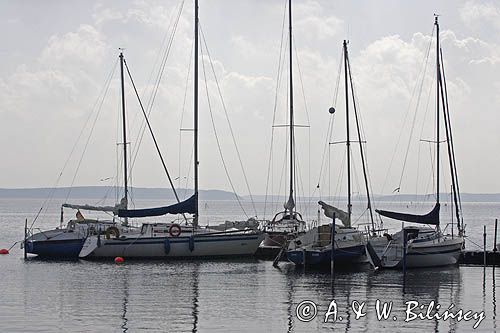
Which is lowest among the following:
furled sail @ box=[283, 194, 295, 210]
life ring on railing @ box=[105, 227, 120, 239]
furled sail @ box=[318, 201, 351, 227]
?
life ring on railing @ box=[105, 227, 120, 239]

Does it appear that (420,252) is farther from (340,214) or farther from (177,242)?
(177,242)


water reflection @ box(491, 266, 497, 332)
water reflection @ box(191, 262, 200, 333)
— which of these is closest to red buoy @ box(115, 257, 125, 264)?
water reflection @ box(191, 262, 200, 333)

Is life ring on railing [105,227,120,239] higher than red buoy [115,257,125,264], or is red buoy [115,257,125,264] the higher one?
life ring on railing [105,227,120,239]

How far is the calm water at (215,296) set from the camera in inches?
1225

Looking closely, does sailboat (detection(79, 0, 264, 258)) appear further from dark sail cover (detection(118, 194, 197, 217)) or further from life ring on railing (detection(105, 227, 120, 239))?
life ring on railing (detection(105, 227, 120, 239))

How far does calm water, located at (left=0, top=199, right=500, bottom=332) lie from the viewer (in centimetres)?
3112

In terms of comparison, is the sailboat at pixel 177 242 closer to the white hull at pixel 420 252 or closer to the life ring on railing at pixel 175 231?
the life ring on railing at pixel 175 231

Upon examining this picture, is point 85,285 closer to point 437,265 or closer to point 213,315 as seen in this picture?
point 213,315

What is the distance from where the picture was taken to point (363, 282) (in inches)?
1708

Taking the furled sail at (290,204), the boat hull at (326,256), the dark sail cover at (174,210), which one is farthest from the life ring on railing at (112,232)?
the boat hull at (326,256)

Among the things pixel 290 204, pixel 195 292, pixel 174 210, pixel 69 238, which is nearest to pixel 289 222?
pixel 290 204

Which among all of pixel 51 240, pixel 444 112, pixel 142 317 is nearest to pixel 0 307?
pixel 142 317

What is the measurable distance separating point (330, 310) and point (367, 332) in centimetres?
439

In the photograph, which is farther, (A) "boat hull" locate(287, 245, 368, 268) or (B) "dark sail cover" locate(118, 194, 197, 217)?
(B) "dark sail cover" locate(118, 194, 197, 217)
